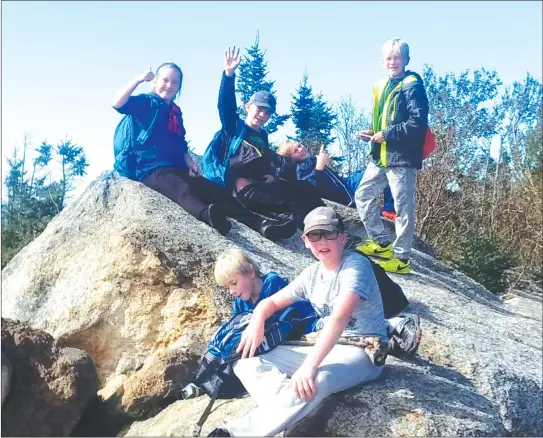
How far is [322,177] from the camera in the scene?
5609 mm

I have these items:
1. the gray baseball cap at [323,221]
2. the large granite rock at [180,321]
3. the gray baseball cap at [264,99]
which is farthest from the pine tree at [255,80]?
the gray baseball cap at [323,221]

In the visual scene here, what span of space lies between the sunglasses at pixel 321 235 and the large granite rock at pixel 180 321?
811 millimetres

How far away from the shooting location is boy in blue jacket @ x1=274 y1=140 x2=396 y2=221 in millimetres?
5113

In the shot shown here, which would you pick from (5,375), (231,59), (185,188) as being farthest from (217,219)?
(5,375)

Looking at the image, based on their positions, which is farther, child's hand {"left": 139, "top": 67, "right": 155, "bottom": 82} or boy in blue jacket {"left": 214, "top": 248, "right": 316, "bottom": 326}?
child's hand {"left": 139, "top": 67, "right": 155, "bottom": 82}

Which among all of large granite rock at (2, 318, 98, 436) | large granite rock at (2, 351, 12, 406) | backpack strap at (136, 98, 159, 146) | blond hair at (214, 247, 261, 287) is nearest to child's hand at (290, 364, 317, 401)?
blond hair at (214, 247, 261, 287)

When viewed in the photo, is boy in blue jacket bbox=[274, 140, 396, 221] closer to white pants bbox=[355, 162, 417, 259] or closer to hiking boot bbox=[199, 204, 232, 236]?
white pants bbox=[355, 162, 417, 259]

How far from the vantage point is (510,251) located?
347 inches

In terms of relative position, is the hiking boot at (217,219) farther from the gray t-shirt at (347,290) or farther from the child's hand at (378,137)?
the gray t-shirt at (347,290)

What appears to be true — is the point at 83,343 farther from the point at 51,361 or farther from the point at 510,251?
the point at 510,251

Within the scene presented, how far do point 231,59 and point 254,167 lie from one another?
118 cm

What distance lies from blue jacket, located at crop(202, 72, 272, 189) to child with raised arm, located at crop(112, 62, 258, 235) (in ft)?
0.34

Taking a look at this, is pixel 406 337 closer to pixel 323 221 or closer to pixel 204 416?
pixel 323 221

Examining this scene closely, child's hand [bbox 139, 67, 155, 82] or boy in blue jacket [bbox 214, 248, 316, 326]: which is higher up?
child's hand [bbox 139, 67, 155, 82]
